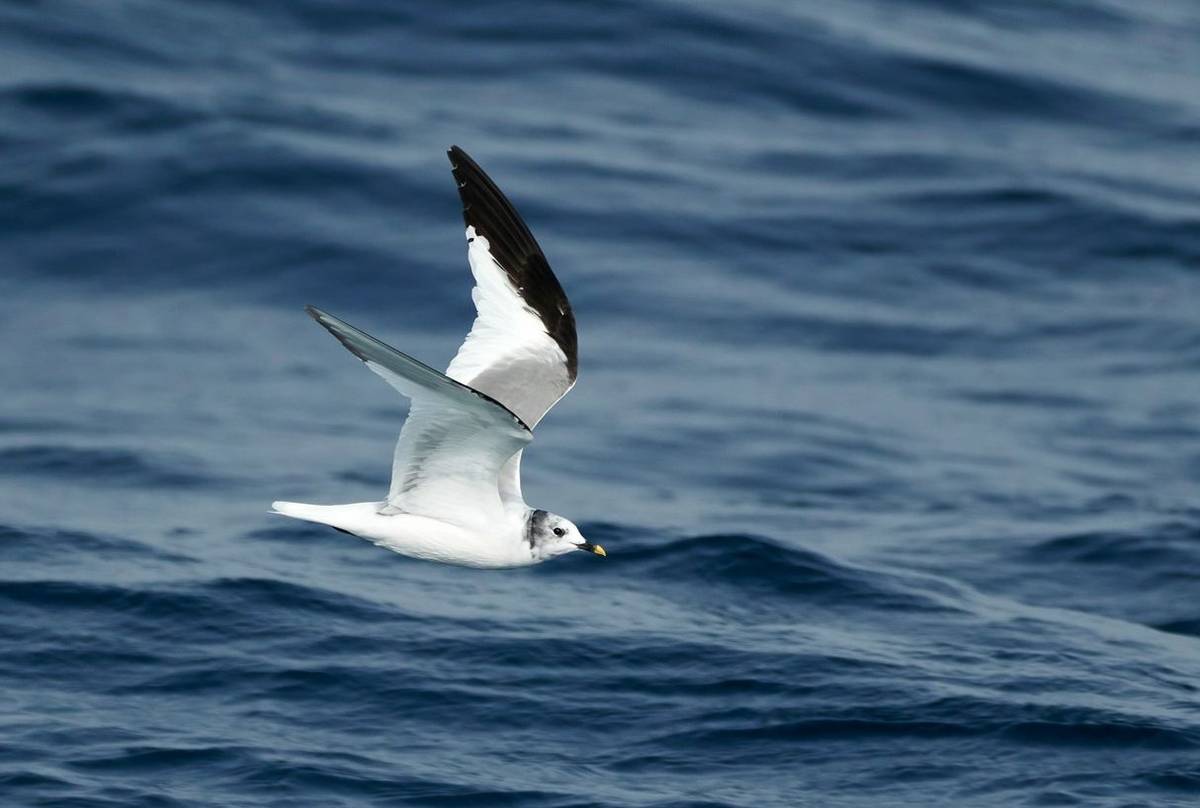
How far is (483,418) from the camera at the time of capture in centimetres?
868

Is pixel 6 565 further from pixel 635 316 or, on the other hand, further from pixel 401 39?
pixel 401 39

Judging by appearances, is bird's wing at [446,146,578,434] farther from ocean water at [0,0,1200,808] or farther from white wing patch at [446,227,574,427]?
ocean water at [0,0,1200,808]

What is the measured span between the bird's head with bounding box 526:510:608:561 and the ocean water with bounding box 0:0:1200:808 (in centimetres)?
262

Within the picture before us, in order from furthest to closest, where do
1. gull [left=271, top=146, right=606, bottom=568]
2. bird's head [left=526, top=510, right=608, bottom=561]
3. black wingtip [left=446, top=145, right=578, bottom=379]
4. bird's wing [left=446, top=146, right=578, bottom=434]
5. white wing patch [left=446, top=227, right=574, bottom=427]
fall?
black wingtip [left=446, top=145, right=578, bottom=379]
bird's wing [left=446, top=146, right=578, bottom=434]
white wing patch [left=446, top=227, right=574, bottom=427]
bird's head [left=526, top=510, right=608, bottom=561]
gull [left=271, top=146, right=606, bottom=568]

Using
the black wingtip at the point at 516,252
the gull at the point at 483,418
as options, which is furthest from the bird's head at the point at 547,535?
the black wingtip at the point at 516,252

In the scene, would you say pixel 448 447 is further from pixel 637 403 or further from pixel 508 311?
pixel 637 403

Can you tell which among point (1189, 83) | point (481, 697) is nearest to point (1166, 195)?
point (1189, 83)

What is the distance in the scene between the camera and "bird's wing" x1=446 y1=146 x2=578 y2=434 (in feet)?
33.0

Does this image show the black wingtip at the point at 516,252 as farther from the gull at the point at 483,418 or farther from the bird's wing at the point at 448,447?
the bird's wing at the point at 448,447

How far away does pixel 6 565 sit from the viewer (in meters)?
14.3

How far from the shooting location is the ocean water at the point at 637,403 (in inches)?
491

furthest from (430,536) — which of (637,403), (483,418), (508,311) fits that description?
(637,403)

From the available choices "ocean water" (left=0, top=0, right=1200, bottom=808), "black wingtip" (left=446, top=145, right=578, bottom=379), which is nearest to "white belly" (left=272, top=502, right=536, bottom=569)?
"black wingtip" (left=446, top=145, right=578, bottom=379)

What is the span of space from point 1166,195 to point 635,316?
712 centimetres
